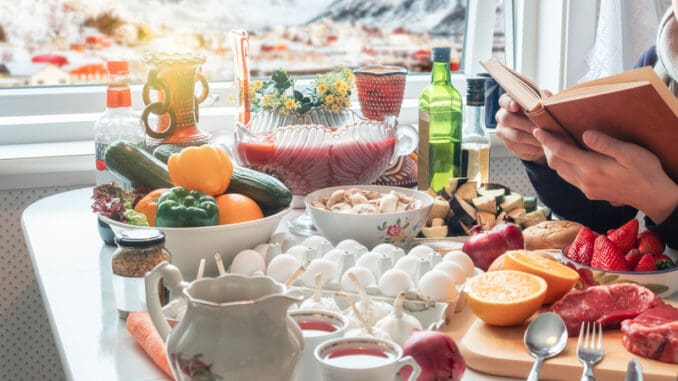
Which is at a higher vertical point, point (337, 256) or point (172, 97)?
point (172, 97)

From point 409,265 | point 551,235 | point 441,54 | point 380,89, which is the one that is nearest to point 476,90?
point 441,54

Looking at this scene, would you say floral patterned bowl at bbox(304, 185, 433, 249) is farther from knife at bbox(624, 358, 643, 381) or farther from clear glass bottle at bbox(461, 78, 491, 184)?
knife at bbox(624, 358, 643, 381)

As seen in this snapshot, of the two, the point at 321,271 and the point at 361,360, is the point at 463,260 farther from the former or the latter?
the point at 361,360

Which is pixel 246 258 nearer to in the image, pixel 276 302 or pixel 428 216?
pixel 428 216

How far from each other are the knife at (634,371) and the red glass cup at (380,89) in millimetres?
1049

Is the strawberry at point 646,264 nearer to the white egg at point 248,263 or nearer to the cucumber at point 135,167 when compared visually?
the white egg at point 248,263

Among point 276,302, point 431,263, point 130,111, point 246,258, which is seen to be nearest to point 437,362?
point 276,302

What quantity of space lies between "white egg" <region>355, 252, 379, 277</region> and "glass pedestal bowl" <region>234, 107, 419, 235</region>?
1.17 feet

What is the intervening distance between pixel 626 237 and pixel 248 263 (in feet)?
1.76

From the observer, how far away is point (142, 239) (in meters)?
1.11

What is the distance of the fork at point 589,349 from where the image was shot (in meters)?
0.92

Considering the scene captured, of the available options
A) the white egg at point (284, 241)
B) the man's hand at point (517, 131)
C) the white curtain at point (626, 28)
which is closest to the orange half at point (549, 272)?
the white egg at point (284, 241)

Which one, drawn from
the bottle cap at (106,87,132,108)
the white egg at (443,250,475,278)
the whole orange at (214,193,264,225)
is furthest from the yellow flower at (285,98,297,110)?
the white egg at (443,250,475,278)

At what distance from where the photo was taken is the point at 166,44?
2.41 metres
